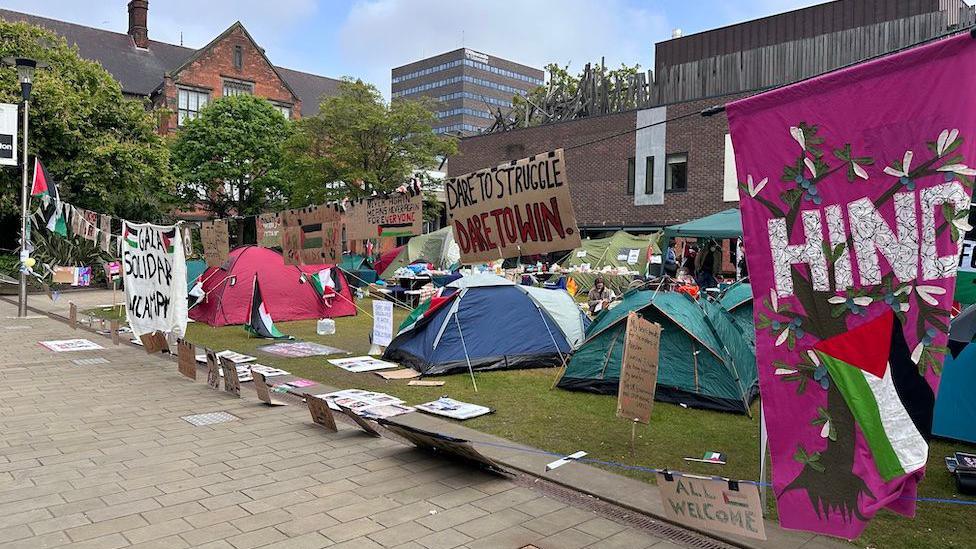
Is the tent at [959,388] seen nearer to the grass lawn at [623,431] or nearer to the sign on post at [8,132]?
the grass lawn at [623,431]

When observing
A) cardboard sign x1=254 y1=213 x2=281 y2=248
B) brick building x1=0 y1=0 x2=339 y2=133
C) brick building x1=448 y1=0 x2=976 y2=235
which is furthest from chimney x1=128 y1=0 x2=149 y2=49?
cardboard sign x1=254 y1=213 x2=281 y2=248

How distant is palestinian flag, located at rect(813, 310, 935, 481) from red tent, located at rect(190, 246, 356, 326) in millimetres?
14108

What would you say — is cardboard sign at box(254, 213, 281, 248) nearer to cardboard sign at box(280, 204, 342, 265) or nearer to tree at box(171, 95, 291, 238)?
cardboard sign at box(280, 204, 342, 265)

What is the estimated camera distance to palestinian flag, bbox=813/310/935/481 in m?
3.00

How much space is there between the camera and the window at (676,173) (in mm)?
27219

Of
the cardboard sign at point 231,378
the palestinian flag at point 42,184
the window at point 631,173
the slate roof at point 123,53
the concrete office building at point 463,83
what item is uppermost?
the concrete office building at point 463,83

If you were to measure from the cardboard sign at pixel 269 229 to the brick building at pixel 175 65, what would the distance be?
33.1 m

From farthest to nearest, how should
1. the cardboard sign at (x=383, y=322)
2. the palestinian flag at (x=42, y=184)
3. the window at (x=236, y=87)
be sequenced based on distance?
the window at (x=236, y=87), the palestinian flag at (x=42, y=184), the cardboard sign at (x=383, y=322)

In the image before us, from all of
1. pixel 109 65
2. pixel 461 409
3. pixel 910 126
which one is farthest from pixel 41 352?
pixel 109 65

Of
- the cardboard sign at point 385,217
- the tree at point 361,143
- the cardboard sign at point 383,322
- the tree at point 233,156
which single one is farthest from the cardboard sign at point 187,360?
the tree at point 233,156

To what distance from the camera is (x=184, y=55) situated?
160 feet

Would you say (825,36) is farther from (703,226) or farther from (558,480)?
(558,480)

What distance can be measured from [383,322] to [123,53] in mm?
43955

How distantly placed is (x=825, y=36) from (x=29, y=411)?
87.3 ft
